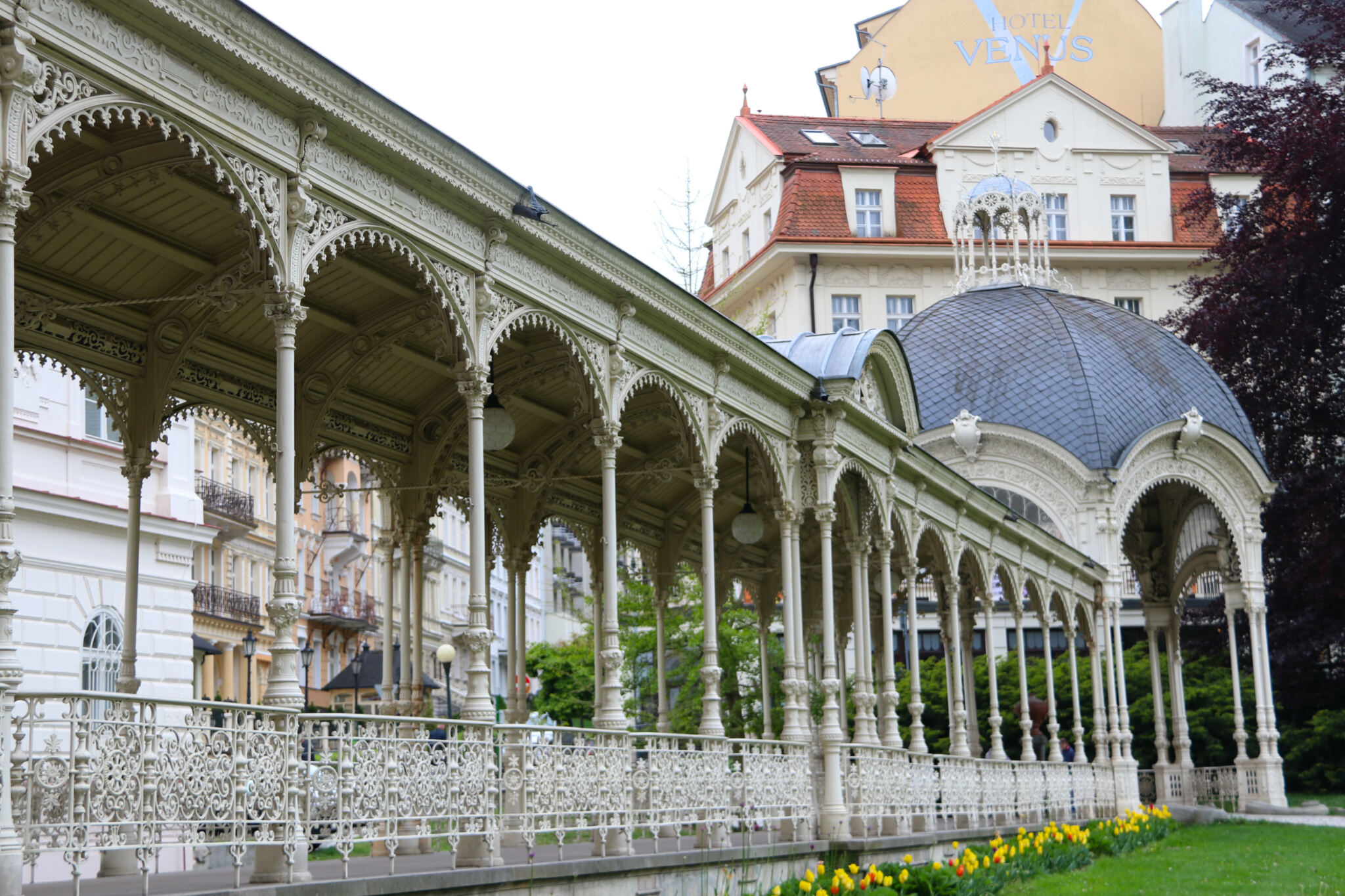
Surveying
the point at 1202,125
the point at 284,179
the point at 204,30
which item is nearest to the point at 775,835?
the point at 284,179

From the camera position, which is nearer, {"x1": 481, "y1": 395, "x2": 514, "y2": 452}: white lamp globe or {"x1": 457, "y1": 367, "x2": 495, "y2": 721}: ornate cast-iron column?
{"x1": 457, "y1": 367, "x2": 495, "y2": 721}: ornate cast-iron column

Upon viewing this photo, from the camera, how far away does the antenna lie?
188ft

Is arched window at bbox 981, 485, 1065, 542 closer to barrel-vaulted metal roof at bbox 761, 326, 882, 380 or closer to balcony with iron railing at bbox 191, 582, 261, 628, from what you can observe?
barrel-vaulted metal roof at bbox 761, 326, 882, 380

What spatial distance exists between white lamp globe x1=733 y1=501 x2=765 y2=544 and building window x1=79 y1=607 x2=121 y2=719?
7153mm

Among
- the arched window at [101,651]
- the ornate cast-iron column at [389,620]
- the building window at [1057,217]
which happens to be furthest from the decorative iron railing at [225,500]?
the building window at [1057,217]

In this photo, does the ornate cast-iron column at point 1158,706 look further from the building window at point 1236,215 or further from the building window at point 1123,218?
the building window at point 1123,218

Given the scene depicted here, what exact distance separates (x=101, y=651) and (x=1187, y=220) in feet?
125

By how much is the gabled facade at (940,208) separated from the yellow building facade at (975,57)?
5.71 m

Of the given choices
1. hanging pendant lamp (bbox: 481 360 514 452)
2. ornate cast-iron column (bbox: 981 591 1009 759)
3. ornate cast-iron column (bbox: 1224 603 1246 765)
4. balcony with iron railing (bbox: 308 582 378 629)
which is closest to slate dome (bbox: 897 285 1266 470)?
ornate cast-iron column (bbox: 1224 603 1246 765)

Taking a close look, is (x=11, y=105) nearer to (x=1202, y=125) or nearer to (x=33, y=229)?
(x=33, y=229)

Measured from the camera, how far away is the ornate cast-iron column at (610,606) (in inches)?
514

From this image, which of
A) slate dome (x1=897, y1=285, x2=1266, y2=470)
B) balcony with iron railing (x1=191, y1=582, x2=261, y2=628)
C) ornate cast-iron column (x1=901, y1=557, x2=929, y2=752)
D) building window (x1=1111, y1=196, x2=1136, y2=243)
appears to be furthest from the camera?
building window (x1=1111, y1=196, x2=1136, y2=243)

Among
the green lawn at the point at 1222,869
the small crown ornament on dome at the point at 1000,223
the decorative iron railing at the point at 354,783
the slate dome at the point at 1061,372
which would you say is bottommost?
the green lawn at the point at 1222,869

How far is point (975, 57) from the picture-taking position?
5794cm
